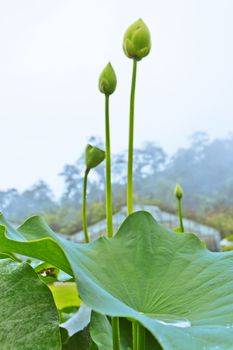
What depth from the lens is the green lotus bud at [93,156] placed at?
360 mm

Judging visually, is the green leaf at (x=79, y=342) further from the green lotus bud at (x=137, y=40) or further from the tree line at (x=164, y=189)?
the tree line at (x=164, y=189)

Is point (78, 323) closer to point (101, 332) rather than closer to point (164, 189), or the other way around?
point (101, 332)

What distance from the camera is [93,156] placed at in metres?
0.36

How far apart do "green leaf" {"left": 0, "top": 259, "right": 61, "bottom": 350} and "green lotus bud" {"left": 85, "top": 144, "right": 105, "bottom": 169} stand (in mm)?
132

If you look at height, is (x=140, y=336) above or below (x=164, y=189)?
above

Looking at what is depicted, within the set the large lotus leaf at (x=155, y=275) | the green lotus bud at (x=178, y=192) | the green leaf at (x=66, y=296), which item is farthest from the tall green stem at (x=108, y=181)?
the green leaf at (x=66, y=296)

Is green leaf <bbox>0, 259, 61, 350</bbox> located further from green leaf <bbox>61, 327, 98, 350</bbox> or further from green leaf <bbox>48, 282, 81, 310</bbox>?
green leaf <bbox>48, 282, 81, 310</bbox>

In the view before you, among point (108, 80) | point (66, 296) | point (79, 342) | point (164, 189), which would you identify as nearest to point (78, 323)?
point (79, 342)

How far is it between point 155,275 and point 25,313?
0.08m

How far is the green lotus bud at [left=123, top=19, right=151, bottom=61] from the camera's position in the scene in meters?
0.33

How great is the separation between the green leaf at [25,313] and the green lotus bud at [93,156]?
132mm

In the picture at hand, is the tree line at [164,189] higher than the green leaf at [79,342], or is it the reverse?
the green leaf at [79,342]

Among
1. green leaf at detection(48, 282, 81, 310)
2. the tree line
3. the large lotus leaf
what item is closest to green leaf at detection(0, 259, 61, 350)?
the large lotus leaf

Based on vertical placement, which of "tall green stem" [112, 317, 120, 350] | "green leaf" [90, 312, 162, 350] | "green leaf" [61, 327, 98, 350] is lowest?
"green leaf" [61, 327, 98, 350]
